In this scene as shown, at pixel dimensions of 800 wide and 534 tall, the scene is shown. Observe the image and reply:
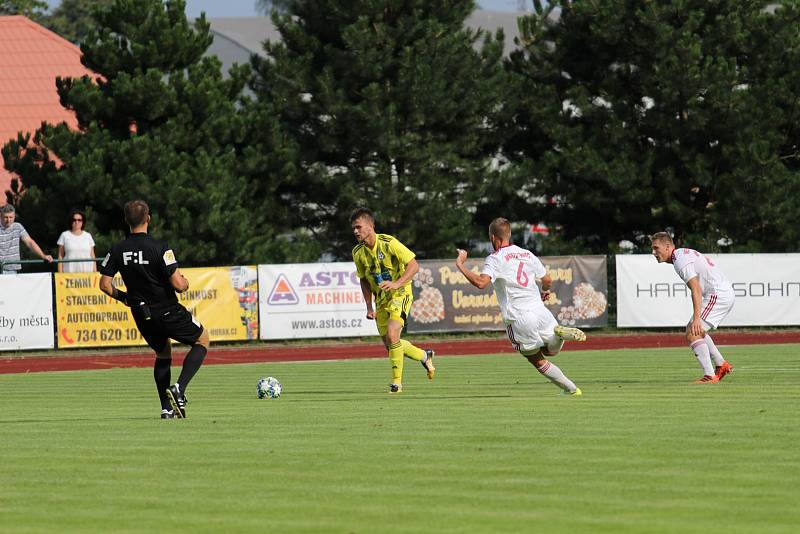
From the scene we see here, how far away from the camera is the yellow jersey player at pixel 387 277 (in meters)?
15.3

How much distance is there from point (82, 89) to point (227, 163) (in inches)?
143

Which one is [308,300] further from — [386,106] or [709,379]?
[709,379]

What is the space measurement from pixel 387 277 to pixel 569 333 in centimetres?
297

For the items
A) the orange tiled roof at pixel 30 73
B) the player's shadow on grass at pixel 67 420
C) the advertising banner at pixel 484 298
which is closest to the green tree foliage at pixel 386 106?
the advertising banner at pixel 484 298

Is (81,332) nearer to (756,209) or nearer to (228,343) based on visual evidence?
(228,343)

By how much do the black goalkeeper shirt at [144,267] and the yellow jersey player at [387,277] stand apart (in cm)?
323

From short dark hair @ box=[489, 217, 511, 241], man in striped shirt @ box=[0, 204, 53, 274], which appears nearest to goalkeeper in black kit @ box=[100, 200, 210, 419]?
short dark hair @ box=[489, 217, 511, 241]

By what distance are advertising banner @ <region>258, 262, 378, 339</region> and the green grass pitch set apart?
13213mm

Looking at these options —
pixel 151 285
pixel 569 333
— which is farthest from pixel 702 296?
pixel 151 285

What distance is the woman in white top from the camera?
27.1 metres

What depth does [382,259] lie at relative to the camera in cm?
1548

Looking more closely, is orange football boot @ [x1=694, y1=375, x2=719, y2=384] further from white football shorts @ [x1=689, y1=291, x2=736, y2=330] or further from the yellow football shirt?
the yellow football shirt

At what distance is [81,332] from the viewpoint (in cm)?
2759

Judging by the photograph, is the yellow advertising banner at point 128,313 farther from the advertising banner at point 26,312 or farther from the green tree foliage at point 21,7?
the green tree foliage at point 21,7
